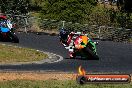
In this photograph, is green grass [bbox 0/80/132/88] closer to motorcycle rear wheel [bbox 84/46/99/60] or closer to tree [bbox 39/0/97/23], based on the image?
motorcycle rear wheel [bbox 84/46/99/60]

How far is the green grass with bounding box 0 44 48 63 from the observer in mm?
22956

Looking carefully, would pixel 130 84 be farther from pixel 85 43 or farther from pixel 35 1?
pixel 35 1

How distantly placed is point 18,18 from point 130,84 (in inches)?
1070

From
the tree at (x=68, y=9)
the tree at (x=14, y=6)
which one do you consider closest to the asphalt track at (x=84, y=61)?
the tree at (x=68, y=9)

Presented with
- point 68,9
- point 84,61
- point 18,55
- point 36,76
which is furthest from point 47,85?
point 68,9

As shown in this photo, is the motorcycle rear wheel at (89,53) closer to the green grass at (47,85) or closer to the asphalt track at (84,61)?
the asphalt track at (84,61)

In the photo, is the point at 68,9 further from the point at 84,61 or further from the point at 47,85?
the point at 47,85

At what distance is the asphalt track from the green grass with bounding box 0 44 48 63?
149 cm

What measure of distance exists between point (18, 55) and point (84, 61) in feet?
12.2

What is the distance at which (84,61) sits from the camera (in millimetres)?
23828

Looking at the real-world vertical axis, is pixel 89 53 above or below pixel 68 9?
below


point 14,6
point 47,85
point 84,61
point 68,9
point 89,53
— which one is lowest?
point 84,61

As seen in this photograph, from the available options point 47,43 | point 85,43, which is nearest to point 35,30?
point 47,43

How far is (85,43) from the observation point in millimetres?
24641
